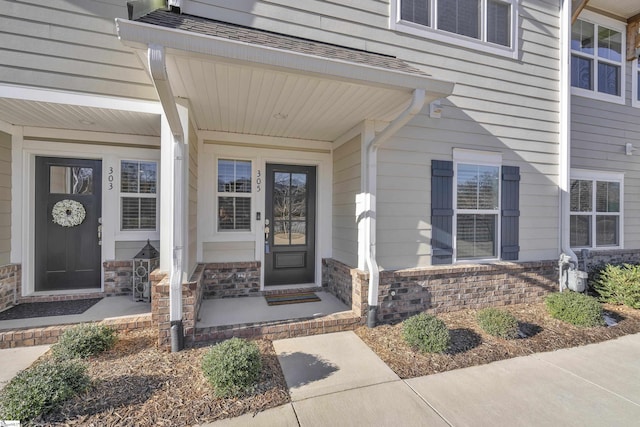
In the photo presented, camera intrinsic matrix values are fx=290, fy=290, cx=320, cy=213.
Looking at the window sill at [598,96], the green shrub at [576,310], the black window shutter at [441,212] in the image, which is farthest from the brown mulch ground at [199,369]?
the window sill at [598,96]

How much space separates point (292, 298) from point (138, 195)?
2.76 metres

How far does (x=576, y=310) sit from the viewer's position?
151 inches

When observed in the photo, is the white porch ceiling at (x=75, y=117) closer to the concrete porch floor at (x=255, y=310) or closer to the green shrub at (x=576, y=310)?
the concrete porch floor at (x=255, y=310)

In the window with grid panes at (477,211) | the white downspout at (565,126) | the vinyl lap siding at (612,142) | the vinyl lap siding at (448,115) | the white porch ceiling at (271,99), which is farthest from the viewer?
the vinyl lap siding at (612,142)

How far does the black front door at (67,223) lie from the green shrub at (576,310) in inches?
258

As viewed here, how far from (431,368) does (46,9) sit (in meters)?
5.49

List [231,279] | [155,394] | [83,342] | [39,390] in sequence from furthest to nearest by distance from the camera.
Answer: [231,279], [83,342], [155,394], [39,390]

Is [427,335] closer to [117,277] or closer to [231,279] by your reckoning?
[231,279]

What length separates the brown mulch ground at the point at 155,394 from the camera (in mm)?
2062

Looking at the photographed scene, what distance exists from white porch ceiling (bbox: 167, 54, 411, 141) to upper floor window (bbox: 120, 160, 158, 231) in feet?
3.63

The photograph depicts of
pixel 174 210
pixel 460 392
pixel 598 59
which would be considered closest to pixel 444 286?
pixel 460 392

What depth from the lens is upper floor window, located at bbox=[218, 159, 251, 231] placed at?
4477 mm

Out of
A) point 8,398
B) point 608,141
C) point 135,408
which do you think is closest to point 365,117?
point 135,408

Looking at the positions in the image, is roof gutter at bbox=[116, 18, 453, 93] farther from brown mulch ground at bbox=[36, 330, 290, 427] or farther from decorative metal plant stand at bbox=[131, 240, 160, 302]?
decorative metal plant stand at bbox=[131, 240, 160, 302]
